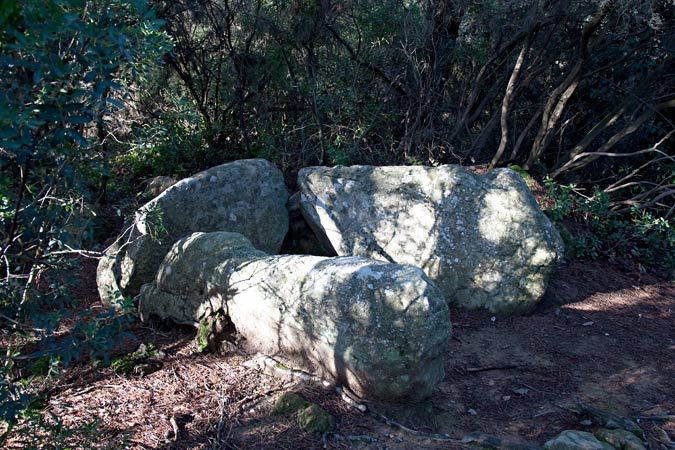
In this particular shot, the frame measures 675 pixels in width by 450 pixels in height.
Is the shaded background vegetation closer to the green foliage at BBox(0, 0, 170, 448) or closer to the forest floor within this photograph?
the forest floor

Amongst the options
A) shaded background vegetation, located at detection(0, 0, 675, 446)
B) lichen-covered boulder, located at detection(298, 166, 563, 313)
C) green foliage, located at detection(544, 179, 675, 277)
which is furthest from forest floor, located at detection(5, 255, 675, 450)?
shaded background vegetation, located at detection(0, 0, 675, 446)

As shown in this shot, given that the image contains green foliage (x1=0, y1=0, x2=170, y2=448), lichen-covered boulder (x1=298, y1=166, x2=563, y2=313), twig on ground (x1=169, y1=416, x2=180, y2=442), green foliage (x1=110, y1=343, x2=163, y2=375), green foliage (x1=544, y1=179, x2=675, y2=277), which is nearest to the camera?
green foliage (x1=0, y1=0, x2=170, y2=448)

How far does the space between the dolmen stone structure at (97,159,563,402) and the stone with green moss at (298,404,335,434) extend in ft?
0.99

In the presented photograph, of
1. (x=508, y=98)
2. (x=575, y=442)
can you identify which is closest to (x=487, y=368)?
(x=575, y=442)

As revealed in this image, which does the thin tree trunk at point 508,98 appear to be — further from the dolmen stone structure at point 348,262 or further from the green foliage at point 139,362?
the green foliage at point 139,362

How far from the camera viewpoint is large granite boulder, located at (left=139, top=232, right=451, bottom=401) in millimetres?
3623

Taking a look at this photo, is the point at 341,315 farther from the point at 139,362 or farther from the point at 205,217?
the point at 205,217

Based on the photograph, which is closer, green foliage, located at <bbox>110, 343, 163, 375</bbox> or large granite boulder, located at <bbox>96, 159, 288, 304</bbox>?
green foliage, located at <bbox>110, 343, 163, 375</bbox>

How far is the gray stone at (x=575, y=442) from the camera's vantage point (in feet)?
11.2

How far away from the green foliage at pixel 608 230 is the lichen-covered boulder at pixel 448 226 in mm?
1492

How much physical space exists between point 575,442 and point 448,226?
271 centimetres

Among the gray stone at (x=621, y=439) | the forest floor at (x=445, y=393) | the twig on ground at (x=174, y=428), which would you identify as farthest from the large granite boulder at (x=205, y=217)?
the gray stone at (x=621, y=439)

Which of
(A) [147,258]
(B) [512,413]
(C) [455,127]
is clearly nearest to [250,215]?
(A) [147,258]

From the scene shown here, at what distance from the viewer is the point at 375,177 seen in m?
6.18
